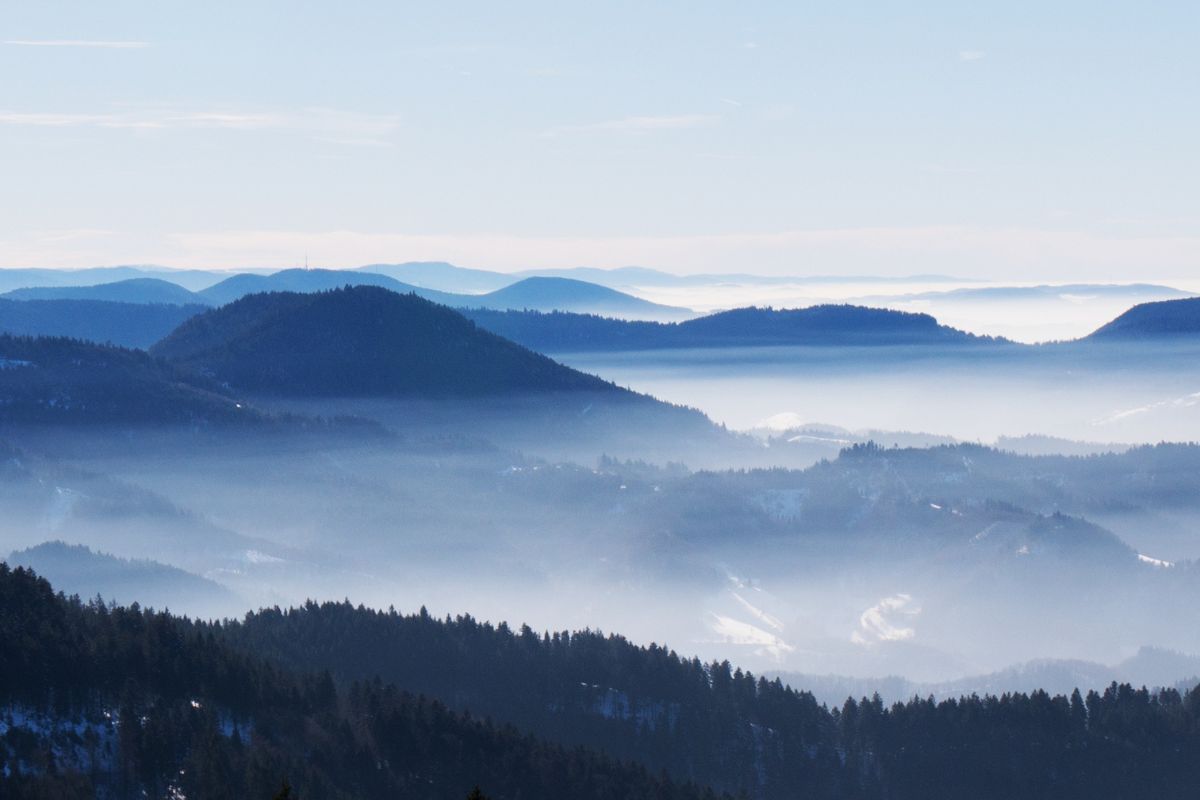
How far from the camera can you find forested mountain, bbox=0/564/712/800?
130 m

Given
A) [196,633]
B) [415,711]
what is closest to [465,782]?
[415,711]

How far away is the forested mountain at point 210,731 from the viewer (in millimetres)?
129875

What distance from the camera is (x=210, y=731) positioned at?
5433 inches

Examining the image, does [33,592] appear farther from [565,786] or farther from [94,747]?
[565,786]

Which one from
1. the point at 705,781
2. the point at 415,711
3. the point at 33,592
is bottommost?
the point at 705,781

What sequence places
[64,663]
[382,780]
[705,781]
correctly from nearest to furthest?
1. [64,663]
2. [382,780]
3. [705,781]

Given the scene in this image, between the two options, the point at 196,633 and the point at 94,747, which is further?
the point at 196,633

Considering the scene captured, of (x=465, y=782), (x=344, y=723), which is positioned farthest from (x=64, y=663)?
(x=465, y=782)

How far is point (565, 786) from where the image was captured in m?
162

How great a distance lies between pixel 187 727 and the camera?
13888 centimetres

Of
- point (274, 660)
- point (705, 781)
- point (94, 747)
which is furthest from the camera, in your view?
point (705, 781)

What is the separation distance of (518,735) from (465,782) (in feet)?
37.5

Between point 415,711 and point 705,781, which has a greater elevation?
point 415,711

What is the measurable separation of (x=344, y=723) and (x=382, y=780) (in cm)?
650
